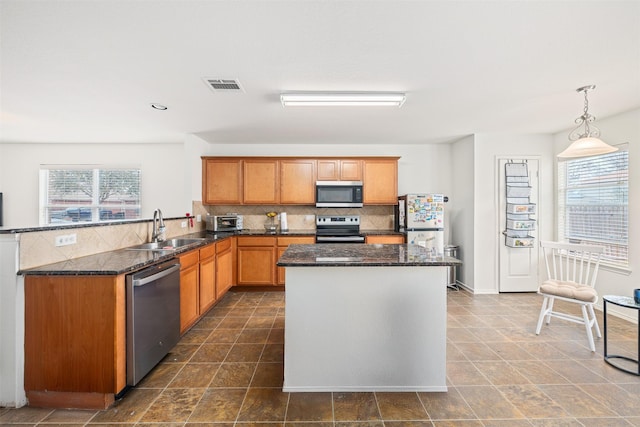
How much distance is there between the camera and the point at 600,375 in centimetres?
219

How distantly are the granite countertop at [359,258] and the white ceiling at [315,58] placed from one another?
1.47 meters

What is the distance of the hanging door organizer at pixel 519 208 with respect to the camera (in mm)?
4230

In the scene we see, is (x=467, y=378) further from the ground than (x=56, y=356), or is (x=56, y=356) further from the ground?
(x=56, y=356)

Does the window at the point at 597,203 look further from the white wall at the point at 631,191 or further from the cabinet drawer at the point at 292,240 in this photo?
the cabinet drawer at the point at 292,240

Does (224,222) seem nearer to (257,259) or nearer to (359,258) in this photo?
(257,259)

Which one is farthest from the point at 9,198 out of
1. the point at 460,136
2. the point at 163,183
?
the point at 460,136

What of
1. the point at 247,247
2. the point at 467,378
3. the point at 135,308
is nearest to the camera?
the point at 135,308

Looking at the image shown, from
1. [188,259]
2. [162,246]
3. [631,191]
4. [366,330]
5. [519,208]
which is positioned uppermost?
[631,191]

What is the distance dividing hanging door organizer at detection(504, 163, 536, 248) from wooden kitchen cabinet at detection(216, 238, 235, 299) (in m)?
4.16

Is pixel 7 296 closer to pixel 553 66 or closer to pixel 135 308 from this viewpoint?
pixel 135 308

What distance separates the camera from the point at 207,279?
341cm

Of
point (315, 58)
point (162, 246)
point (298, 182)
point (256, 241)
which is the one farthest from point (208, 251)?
point (315, 58)

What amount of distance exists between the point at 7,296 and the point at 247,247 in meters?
2.75

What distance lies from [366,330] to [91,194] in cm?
565
